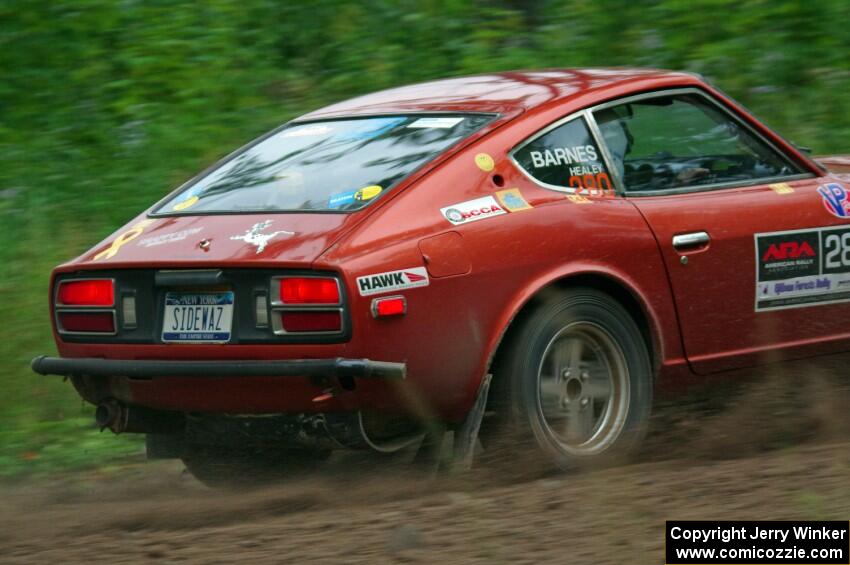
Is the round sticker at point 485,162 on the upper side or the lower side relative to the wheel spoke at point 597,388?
upper

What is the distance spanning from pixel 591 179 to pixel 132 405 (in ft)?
6.24

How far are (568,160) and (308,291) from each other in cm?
126

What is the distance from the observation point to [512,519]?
3.96m

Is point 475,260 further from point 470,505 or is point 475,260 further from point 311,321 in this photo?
point 470,505

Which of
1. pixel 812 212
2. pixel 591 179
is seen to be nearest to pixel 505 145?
pixel 591 179

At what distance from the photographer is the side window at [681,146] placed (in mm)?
5184

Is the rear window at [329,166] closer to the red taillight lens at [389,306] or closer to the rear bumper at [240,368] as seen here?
the red taillight lens at [389,306]

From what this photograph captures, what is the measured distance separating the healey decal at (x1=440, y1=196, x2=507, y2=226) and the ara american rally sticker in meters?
0.27

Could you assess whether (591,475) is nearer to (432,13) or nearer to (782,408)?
(782,408)

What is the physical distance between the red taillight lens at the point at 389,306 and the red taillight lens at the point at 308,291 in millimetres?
130

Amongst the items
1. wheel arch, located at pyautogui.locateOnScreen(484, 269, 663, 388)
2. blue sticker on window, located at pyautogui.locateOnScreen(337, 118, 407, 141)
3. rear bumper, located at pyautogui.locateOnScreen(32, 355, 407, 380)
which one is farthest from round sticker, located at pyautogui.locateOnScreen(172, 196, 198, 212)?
wheel arch, located at pyautogui.locateOnScreen(484, 269, 663, 388)

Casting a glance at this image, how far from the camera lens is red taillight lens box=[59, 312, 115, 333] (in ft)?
15.2

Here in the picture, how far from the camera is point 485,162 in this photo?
4.73 m

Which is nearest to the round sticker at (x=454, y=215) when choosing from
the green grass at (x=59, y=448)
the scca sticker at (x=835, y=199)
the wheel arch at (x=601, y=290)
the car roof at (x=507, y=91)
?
the wheel arch at (x=601, y=290)
